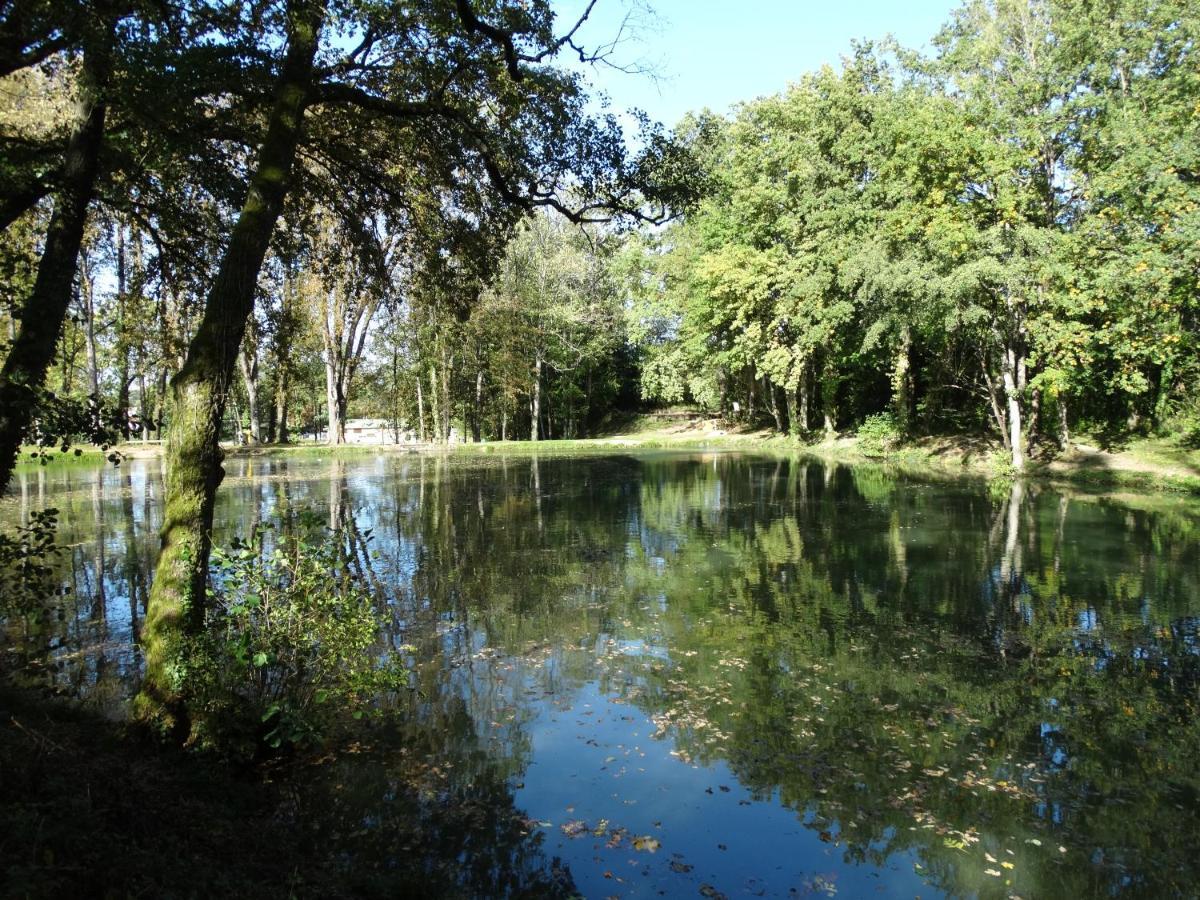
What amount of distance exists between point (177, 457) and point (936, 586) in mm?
10592

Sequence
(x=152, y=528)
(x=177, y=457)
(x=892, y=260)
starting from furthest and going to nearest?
1. (x=892, y=260)
2. (x=152, y=528)
3. (x=177, y=457)

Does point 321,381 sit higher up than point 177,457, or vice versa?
point 321,381

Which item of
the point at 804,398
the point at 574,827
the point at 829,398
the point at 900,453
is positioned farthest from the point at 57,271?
the point at 804,398

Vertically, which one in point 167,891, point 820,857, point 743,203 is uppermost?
point 743,203

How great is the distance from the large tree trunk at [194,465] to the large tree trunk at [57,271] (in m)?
0.94

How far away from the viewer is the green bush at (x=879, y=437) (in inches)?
1347

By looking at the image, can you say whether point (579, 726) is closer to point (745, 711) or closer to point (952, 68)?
point (745, 711)

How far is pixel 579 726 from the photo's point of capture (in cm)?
665

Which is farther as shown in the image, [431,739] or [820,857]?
[431,739]

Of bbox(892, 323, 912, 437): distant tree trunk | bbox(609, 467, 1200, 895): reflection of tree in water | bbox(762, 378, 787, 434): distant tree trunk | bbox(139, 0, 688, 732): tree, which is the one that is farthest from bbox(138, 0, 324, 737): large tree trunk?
bbox(762, 378, 787, 434): distant tree trunk

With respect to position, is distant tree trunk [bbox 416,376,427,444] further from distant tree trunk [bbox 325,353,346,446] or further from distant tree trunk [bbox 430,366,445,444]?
distant tree trunk [bbox 325,353,346,446]

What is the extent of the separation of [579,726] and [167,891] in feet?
13.0

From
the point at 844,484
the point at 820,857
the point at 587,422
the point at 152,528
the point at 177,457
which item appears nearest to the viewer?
the point at 820,857

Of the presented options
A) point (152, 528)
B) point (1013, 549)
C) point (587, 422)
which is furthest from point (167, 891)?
point (587, 422)
